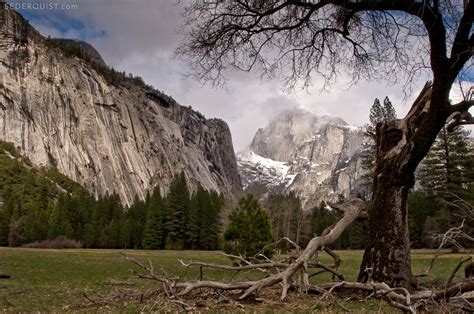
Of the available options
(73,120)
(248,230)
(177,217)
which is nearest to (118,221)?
(177,217)

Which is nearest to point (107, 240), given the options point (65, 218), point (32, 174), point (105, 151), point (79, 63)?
point (65, 218)

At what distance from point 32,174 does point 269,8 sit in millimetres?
109708

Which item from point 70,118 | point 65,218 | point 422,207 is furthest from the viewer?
point 70,118

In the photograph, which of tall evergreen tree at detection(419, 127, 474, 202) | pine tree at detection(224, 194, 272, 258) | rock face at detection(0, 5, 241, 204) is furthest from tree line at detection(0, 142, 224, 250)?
pine tree at detection(224, 194, 272, 258)

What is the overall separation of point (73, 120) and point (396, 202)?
12933cm

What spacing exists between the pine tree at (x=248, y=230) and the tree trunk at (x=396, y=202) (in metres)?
21.2

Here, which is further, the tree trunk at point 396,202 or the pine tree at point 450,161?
the pine tree at point 450,161

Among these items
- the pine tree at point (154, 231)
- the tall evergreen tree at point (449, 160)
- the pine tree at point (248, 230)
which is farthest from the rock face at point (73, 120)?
the pine tree at point (248, 230)

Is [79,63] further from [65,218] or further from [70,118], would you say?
[65,218]

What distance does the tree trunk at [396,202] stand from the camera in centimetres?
807

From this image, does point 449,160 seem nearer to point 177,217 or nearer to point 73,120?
point 177,217

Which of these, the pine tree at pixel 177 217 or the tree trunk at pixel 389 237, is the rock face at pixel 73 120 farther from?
the tree trunk at pixel 389 237

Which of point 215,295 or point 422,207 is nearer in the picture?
point 215,295

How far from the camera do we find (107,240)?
84.3m
